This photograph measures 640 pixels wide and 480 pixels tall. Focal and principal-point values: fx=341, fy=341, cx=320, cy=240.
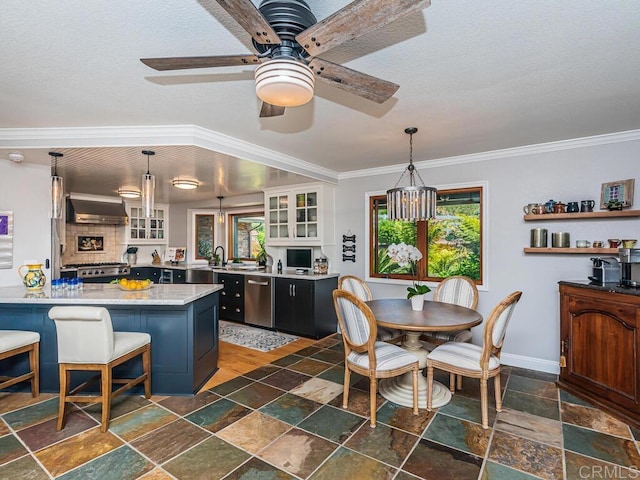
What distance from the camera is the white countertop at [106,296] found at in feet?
9.14

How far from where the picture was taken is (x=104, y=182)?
487 cm

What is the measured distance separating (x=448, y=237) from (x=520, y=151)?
47.4 inches

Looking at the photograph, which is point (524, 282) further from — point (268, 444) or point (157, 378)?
point (157, 378)

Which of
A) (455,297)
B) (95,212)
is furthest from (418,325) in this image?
(95,212)

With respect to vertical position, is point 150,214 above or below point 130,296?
above

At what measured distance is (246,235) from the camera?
687 centimetres

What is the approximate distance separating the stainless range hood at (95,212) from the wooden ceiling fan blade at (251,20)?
225 inches

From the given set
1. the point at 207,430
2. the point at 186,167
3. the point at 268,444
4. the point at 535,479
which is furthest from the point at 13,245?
the point at 535,479

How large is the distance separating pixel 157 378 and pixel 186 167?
2288mm

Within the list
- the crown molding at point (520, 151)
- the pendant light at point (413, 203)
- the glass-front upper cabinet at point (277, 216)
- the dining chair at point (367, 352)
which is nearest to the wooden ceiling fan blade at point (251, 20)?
the dining chair at point (367, 352)

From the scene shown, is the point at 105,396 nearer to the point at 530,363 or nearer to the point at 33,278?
the point at 33,278

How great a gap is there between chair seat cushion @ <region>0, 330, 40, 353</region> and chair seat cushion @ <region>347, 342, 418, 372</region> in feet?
8.51

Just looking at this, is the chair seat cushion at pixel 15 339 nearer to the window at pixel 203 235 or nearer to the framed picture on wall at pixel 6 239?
the framed picture on wall at pixel 6 239

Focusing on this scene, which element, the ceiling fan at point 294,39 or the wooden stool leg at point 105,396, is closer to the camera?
the ceiling fan at point 294,39
